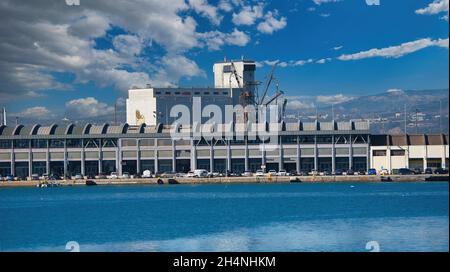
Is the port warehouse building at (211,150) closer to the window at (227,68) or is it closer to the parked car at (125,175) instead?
the parked car at (125,175)

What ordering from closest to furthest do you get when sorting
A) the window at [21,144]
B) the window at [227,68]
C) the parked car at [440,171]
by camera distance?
the parked car at [440,171] → the window at [21,144] → the window at [227,68]

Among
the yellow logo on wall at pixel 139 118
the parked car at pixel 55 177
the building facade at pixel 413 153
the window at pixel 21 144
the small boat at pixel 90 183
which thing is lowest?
the small boat at pixel 90 183

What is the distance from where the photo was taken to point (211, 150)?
6756cm

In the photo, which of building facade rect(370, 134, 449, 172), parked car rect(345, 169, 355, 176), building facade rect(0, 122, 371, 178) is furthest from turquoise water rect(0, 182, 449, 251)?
building facade rect(0, 122, 371, 178)

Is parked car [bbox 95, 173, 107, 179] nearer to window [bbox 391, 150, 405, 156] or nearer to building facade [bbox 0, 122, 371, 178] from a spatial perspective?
building facade [bbox 0, 122, 371, 178]

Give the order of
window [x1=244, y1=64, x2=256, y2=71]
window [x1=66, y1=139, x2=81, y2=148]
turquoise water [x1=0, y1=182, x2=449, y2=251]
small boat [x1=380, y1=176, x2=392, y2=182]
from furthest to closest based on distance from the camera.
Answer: window [x1=244, y1=64, x2=256, y2=71], window [x1=66, y1=139, x2=81, y2=148], small boat [x1=380, y1=176, x2=392, y2=182], turquoise water [x1=0, y1=182, x2=449, y2=251]

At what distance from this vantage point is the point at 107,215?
104 ft

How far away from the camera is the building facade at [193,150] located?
66.8m

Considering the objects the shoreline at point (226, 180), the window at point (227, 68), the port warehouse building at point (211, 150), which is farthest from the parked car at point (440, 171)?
the window at point (227, 68)

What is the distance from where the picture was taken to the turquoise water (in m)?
19.1

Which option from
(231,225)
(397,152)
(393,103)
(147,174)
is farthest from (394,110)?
(231,225)

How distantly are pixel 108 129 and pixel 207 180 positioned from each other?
1211 centimetres

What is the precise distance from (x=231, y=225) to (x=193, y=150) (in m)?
42.0

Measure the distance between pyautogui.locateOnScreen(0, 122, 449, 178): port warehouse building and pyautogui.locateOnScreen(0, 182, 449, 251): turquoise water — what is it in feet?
81.5
